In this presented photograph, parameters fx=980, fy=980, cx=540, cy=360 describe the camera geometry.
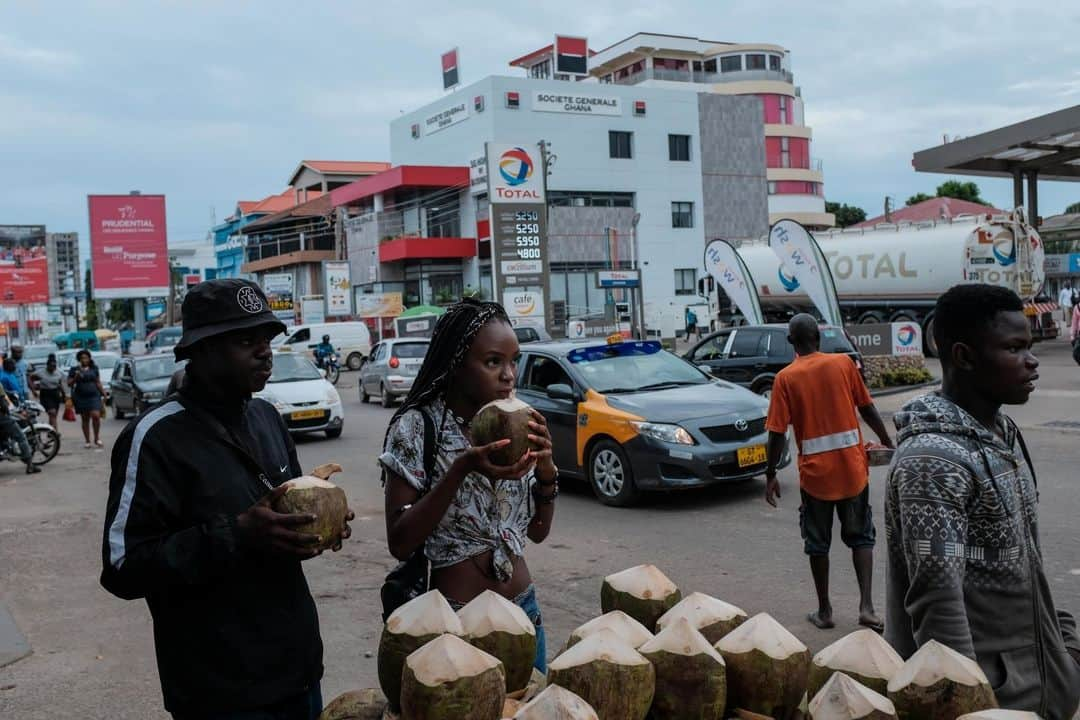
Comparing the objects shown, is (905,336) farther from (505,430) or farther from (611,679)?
(611,679)

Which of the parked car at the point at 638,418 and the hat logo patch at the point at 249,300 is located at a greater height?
the hat logo patch at the point at 249,300

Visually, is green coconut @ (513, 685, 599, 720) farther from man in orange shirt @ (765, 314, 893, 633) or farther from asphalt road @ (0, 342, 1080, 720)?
man in orange shirt @ (765, 314, 893, 633)

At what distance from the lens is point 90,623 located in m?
6.64

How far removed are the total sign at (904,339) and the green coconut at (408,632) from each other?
18654 mm

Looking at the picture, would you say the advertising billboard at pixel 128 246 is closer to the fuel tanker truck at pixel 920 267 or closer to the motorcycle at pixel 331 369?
the motorcycle at pixel 331 369

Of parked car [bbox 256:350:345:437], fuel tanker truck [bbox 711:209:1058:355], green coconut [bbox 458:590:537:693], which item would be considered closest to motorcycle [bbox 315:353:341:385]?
parked car [bbox 256:350:345:437]

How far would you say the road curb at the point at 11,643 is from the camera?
235 inches

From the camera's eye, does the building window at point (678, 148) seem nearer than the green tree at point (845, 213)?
Yes

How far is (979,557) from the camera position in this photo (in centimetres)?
243

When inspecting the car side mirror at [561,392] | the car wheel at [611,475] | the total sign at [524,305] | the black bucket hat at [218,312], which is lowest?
the car wheel at [611,475]

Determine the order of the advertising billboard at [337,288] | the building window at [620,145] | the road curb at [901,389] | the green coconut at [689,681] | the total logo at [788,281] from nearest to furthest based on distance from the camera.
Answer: the green coconut at [689,681] < the road curb at [901,389] < the total logo at [788,281] < the building window at [620,145] < the advertising billboard at [337,288]

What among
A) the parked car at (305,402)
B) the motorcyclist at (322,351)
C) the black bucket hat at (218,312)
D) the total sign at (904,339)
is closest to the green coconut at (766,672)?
the black bucket hat at (218,312)

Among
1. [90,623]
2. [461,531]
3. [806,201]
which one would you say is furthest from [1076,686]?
[806,201]

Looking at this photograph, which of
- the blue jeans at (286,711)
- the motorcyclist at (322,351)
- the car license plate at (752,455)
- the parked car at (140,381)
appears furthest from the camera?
the motorcyclist at (322,351)
